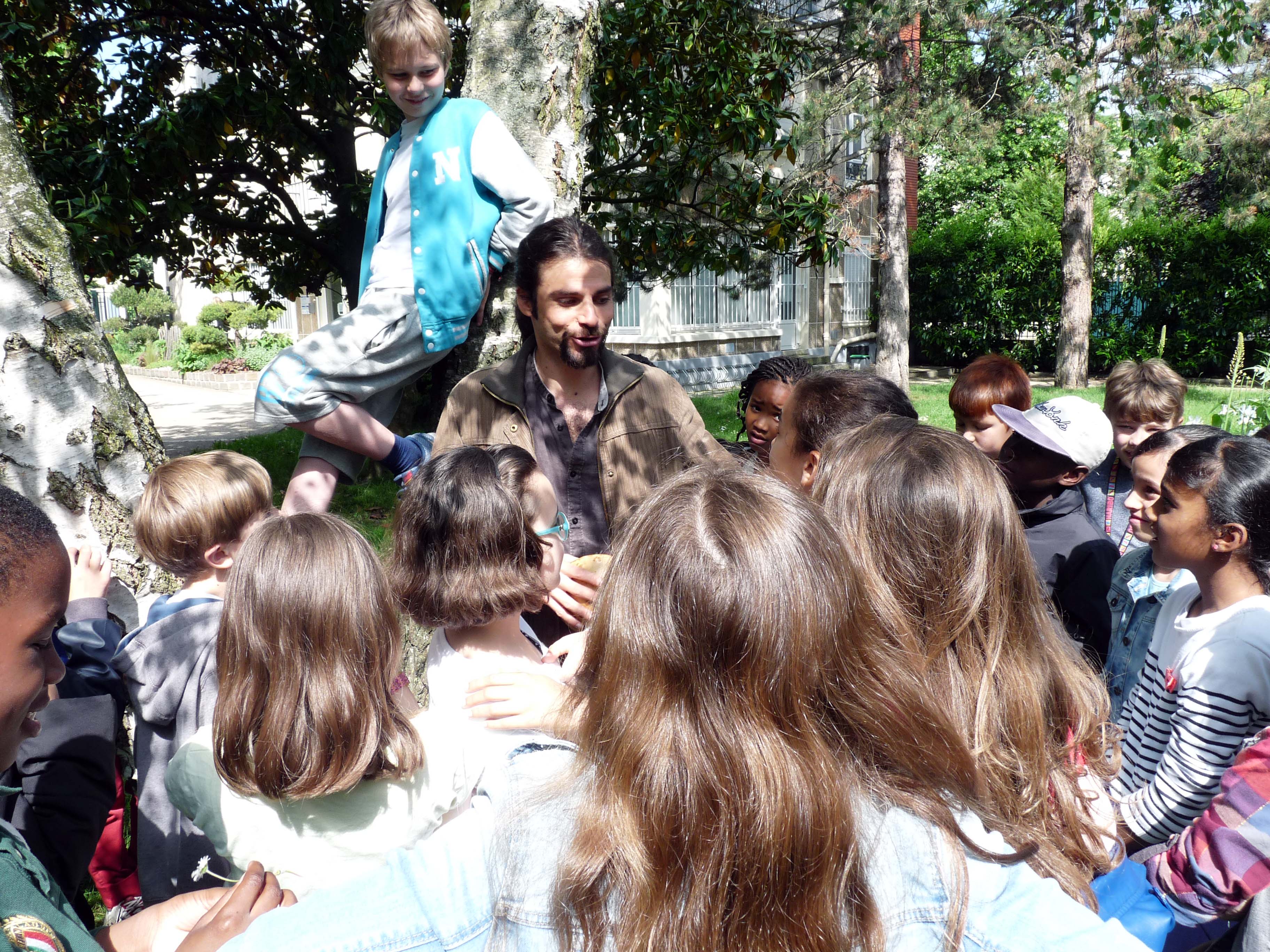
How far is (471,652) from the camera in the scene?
2348mm

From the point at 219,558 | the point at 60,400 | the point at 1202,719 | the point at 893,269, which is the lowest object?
the point at 1202,719

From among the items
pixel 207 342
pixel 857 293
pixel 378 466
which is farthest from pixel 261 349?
pixel 378 466

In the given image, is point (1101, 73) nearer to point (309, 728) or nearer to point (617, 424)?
point (617, 424)

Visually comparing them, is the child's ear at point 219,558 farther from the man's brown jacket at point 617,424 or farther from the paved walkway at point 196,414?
the paved walkway at point 196,414

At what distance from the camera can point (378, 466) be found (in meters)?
7.88

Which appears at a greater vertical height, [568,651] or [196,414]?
[568,651]

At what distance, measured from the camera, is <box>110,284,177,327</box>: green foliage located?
26.9 meters

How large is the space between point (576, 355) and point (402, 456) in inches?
30.1

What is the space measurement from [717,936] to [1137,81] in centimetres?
1137

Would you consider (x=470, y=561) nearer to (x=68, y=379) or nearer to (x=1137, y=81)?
(x=68, y=379)

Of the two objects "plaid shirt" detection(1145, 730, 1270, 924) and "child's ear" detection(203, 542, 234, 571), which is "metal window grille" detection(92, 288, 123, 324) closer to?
"child's ear" detection(203, 542, 234, 571)

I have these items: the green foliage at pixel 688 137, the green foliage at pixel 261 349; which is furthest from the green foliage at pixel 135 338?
the green foliage at pixel 688 137

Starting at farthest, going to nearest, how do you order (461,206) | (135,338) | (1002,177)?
(1002,177), (135,338), (461,206)

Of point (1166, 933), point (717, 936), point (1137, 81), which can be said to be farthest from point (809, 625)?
point (1137, 81)
